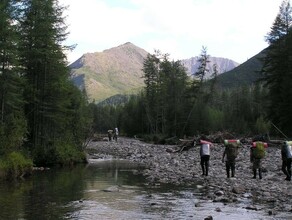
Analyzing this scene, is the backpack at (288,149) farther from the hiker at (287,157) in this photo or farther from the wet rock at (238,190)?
the wet rock at (238,190)

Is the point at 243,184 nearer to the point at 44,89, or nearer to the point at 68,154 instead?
the point at 68,154

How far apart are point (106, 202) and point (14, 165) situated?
1023 centimetres

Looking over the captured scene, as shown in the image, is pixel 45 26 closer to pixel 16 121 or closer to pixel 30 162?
pixel 16 121

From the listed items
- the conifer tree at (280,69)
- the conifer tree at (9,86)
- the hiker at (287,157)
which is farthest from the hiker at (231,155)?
the conifer tree at (280,69)

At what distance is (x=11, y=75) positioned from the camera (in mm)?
28734

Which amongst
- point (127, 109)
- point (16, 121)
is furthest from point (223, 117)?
point (16, 121)

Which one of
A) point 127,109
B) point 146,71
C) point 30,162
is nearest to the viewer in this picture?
point 30,162

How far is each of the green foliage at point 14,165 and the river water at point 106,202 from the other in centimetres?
142

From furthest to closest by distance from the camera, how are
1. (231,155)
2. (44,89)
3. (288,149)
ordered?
(44,89), (231,155), (288,149)

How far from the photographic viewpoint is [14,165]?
23.3m

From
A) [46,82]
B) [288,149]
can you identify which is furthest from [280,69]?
[288,149]

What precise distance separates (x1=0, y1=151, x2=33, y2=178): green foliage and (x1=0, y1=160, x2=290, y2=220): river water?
1.42m

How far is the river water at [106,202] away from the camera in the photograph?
1269 centimetres

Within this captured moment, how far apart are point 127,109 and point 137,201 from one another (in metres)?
114
